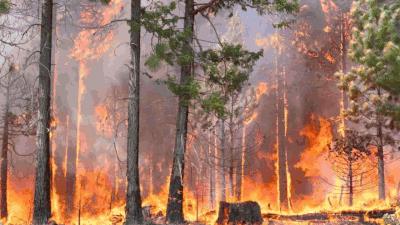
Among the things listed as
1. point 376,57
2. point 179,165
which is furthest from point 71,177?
point 376,57

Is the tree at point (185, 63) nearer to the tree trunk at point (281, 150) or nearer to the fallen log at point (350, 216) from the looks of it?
the fallen log at point (350, 216)

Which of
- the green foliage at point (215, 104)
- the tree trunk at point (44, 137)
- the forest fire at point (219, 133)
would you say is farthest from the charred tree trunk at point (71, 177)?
the green foliage at point (215, 104)

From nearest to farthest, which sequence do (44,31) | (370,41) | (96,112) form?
(44,31) → (370,41) → (96,112)

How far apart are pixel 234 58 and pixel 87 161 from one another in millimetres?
24633

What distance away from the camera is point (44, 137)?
612 inches

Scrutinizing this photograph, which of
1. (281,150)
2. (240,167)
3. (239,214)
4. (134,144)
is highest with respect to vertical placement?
(281,150)

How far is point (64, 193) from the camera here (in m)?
36.5

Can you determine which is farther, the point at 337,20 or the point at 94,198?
the point at 94,198

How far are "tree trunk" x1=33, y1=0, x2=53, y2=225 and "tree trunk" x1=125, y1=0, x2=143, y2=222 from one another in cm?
273

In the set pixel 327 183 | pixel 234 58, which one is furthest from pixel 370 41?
pixel 327 183

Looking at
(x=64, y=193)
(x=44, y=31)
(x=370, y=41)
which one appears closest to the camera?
(x=44, y=31)

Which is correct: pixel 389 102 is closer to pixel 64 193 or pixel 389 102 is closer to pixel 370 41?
pixel 370 41

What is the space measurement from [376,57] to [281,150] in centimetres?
1663

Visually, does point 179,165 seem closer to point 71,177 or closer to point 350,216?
point 350,216
